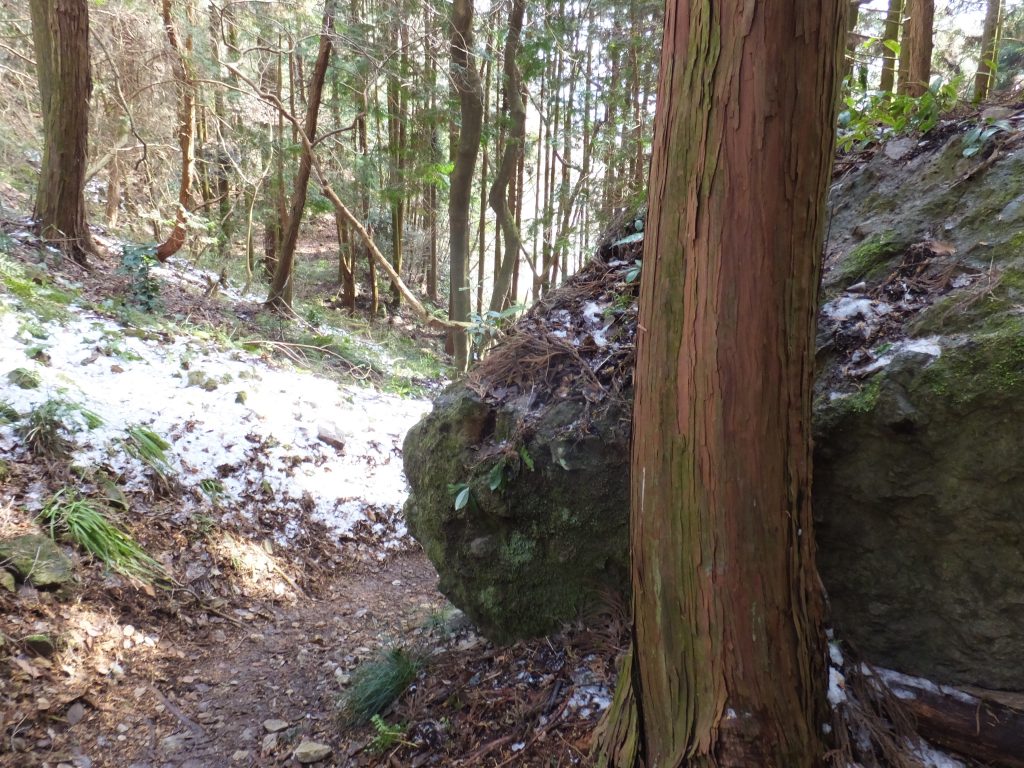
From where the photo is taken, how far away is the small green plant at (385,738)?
97.3 inches

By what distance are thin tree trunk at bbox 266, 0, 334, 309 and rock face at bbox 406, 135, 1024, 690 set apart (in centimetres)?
711

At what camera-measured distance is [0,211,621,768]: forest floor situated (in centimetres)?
254

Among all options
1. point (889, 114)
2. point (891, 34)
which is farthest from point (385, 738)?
point (891, 34)

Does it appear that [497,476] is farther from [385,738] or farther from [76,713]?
[76,713]

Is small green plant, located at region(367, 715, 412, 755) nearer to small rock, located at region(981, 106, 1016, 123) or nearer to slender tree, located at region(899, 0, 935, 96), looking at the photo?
small rock, located at region(981, 106, 1016, 123)

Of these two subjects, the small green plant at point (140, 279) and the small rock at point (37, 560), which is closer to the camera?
the small rock at point (37, 560)

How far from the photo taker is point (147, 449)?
4496 millimetres

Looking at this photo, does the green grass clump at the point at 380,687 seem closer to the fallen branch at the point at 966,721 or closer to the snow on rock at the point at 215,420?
the fallen branch at the point at 966,721

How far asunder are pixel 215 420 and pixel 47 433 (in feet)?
5.04

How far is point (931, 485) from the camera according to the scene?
1.88 m

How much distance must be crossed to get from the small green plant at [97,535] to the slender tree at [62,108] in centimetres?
541

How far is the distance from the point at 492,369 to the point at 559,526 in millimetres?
959

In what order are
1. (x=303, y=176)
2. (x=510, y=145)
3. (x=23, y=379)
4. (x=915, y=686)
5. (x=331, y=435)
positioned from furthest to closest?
1. (x=510, y=145)
2. (x=303, y=176)
3. (x=331, y=435)
4. (x=23, y=379)
5. (x=915, y=686)

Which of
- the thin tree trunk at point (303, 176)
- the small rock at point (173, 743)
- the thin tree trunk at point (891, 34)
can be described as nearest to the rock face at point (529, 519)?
the small rock at point (173, 743)
